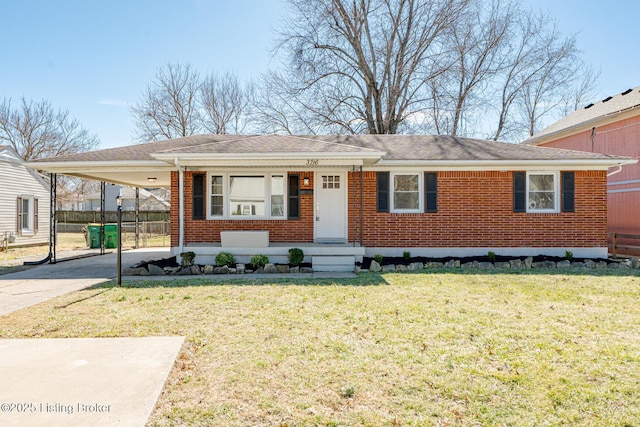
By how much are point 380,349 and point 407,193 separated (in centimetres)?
776

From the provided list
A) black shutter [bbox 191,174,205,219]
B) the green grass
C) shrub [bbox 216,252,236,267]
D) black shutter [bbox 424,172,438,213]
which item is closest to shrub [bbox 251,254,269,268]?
shrub [bbox 216,252,236,267]

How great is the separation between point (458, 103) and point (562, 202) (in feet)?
49.7

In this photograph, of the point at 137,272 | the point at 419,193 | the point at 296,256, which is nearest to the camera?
the point at 137,272

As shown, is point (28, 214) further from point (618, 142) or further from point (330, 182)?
point (618, 142)

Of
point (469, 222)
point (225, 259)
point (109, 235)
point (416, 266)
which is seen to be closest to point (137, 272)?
point (225, 259)

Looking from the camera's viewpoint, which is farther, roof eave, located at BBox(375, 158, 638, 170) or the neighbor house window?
the neighbor house window

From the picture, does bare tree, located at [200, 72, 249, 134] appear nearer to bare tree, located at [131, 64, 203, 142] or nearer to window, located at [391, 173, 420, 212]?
bare tree, located at [131, 64, 203, 142]

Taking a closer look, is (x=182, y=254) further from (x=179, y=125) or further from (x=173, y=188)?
(x=179, y=125)

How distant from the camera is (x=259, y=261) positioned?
10125 millimetres

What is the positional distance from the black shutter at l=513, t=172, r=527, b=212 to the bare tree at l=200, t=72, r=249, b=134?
74.6ft

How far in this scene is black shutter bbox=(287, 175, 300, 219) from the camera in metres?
11.5

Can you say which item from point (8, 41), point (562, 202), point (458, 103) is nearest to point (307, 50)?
point (458, 103)

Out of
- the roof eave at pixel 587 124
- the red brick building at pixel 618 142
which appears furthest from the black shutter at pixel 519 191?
the roof eave at pixel 587 124

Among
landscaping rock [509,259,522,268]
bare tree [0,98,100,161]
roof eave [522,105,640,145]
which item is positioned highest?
bare tree [0,98,100,161]
